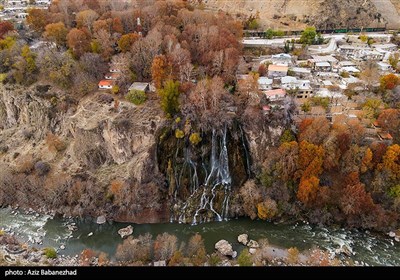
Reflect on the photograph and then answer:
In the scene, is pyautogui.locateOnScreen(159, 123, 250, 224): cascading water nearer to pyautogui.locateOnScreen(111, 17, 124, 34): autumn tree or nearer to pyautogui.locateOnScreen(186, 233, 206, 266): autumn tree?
pyautogui.locateOnScreen(186, 233, 206, 266): autumn tree

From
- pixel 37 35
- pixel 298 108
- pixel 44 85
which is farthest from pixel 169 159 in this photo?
pixel 37 35

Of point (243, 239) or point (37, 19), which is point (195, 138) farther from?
point (37, 19)

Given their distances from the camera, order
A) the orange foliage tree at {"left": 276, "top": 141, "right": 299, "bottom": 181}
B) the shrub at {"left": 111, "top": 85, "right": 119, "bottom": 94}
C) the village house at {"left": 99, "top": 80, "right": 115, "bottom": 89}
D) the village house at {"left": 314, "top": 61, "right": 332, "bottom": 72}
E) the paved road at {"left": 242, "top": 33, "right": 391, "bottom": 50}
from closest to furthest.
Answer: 1. the orange foliage tree at {"left": 276, "top": 141, "right": 299, "bottom": 181}
2. the shrub at {"left": 111, "top": 85, "right": 119, "bottom": 94}
3. the village house at {"left": 99, "top": 80, "right": 115, "bottom": 89}
4. the village house at {"left": 314, "top": 61, "right": 332, "bottom": 72}
5. the paved road at {"left": 242, "top": 33, "right": 391, "bottom": 50}

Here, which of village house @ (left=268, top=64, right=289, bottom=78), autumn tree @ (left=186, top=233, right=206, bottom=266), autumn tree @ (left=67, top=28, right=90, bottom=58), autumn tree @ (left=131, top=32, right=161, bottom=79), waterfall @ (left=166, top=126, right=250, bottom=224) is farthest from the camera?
village house @ (left=268, top=64, right=289, bottom=78)

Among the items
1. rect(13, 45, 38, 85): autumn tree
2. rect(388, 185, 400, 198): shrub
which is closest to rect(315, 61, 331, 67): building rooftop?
rect(388, 185, 400, 198): shrub

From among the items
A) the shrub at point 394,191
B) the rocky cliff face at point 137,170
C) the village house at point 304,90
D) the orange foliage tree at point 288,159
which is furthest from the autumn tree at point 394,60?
the orange foliage tree at point 288,159

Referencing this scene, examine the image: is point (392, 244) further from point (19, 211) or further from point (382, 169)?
point (19, 211)

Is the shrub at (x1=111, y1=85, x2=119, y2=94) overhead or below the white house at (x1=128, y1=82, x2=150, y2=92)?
below
